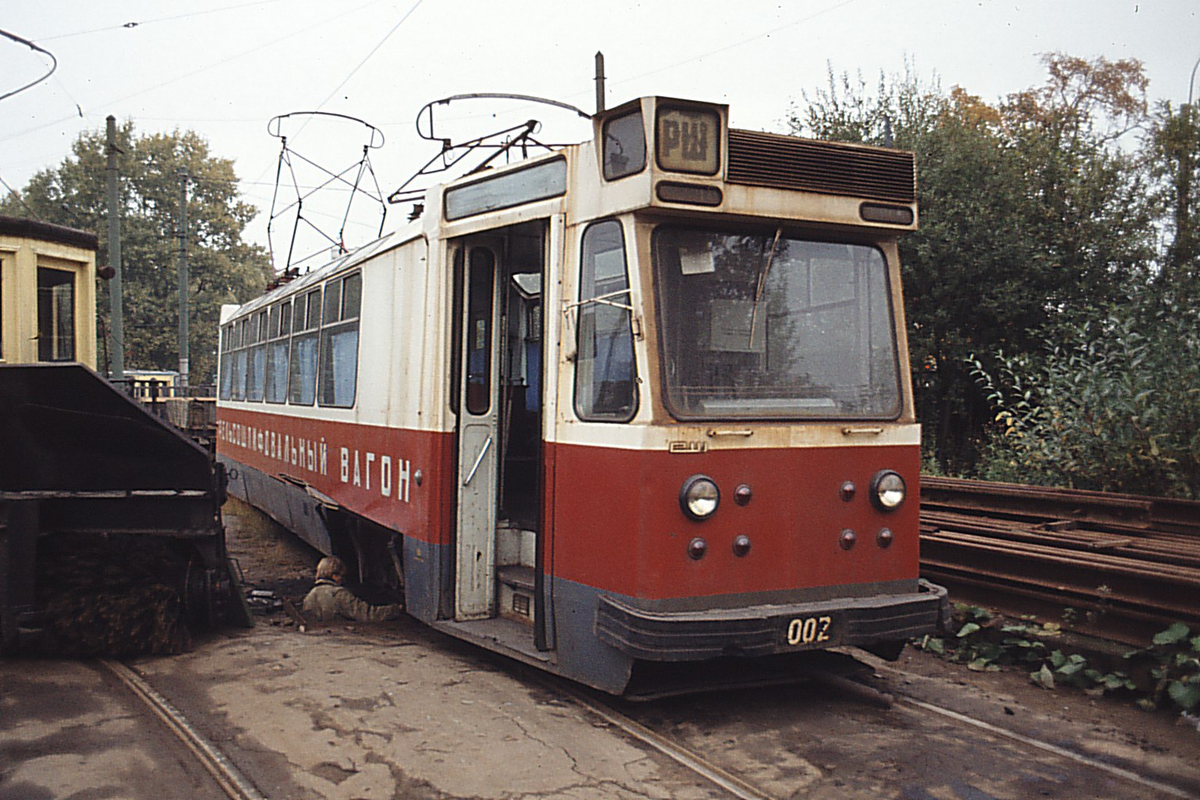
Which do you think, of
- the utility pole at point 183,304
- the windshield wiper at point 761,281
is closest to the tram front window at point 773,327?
the windshield wiper at point 761,281

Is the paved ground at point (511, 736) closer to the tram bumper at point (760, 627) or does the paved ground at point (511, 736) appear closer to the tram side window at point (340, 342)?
the tram bumper at point (760, 627)

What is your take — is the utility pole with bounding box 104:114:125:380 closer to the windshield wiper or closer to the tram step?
the tram step

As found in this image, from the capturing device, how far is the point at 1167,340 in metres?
9.27

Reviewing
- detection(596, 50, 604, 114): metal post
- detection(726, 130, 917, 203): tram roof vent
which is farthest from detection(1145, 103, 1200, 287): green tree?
detection(726, 130, 917, 203): tram roof vent

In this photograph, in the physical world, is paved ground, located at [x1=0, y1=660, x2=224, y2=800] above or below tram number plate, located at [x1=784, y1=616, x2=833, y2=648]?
below

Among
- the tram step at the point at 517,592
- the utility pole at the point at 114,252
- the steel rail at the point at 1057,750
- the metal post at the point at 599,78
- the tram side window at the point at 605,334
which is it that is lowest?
the steel rail at the point at 1057,750

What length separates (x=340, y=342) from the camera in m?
8.62

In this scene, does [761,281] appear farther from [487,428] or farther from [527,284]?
[487,428]

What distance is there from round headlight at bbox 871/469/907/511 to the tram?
0.05 ft

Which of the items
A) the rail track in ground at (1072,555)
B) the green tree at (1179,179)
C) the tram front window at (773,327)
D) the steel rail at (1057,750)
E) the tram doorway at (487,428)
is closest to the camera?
the steel rail at (1057,750)

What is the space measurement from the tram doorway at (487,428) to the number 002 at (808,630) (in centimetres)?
192

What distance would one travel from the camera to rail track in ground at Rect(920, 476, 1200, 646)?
5.93 metres

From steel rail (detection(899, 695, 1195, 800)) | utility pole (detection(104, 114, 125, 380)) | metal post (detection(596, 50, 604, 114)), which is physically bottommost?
steel rail (detection(899, 695, 1195, 800))

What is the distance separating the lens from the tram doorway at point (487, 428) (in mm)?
6441
